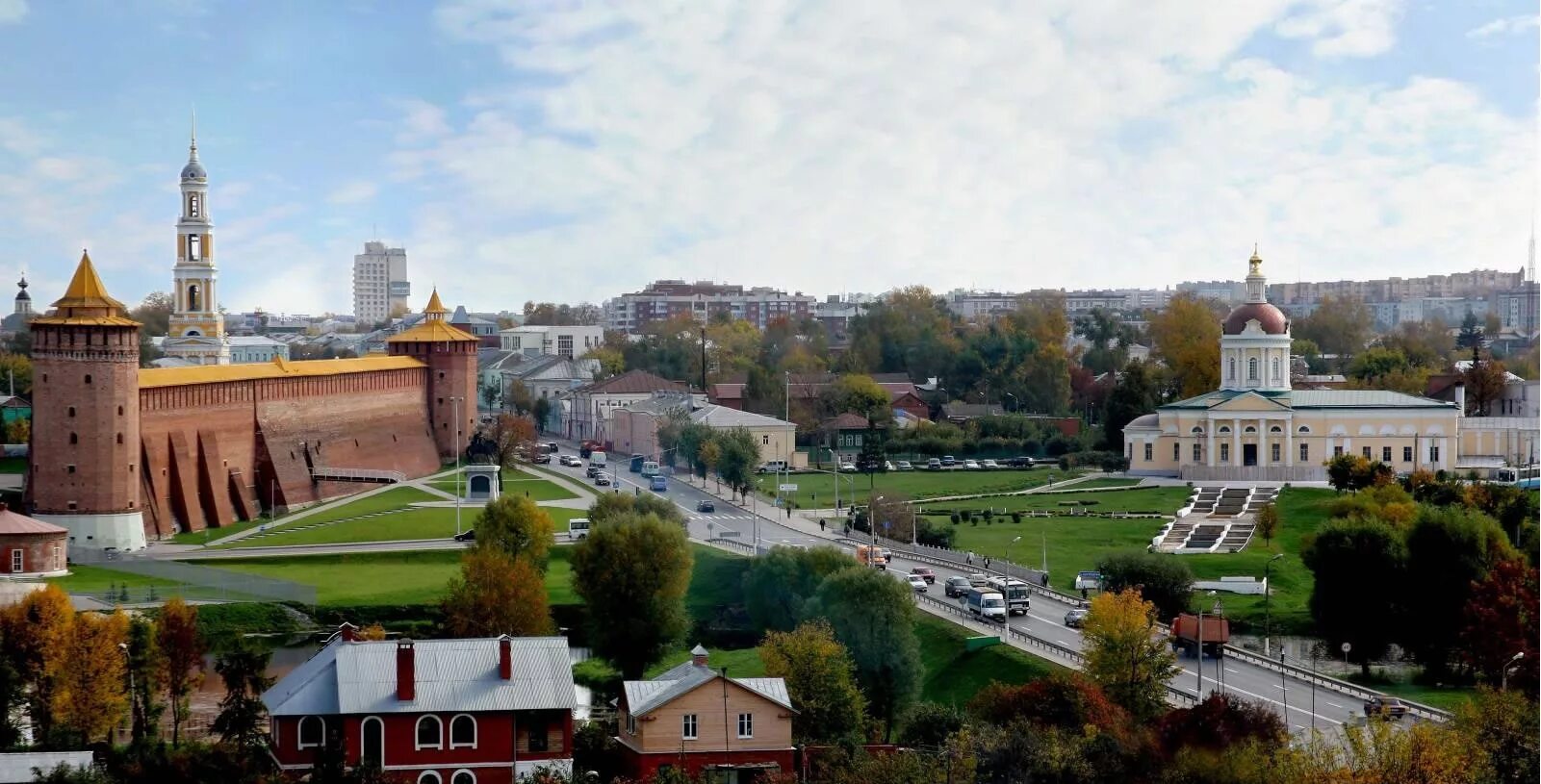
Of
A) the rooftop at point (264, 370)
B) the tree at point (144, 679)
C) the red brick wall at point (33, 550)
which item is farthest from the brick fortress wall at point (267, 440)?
the tree at point (144, 679)

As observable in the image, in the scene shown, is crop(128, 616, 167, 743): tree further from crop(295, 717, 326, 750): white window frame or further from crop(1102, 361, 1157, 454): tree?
crop(1102, 361, 1157, 454): tree

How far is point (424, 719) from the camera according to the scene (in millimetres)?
27312

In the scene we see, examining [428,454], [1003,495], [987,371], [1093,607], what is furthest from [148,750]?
[987,371]

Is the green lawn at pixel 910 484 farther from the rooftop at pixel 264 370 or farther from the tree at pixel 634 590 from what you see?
the tree at pixel 634 590

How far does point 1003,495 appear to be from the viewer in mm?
56844

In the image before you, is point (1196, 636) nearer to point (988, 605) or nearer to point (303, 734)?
point (988, 605)

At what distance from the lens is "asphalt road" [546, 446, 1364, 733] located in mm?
29672

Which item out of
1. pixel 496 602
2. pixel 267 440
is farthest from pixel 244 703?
pixel 267 440

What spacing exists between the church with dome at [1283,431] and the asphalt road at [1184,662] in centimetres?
1322

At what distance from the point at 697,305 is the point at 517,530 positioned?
9529 centimetres

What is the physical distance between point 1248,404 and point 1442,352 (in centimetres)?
2442

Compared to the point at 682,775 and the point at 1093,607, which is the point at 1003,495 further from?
the point at 682,775

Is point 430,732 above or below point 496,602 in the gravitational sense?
below

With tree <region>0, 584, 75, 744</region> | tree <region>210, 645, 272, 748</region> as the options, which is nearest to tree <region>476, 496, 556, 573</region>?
tree <region>0, 584, 75, 744</region>
